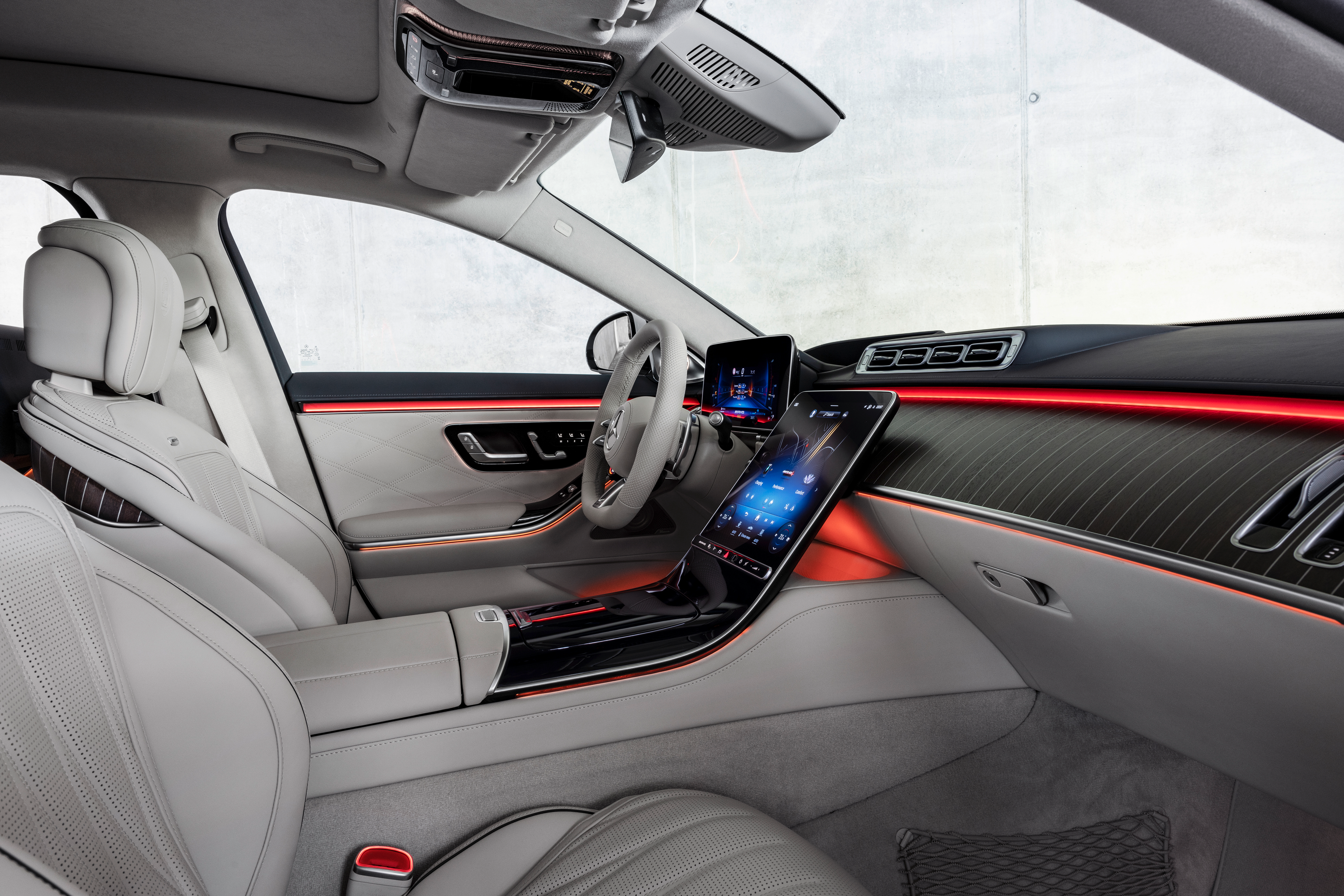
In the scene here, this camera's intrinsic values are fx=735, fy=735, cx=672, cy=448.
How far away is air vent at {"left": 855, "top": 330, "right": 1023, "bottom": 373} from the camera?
1480 millimetres

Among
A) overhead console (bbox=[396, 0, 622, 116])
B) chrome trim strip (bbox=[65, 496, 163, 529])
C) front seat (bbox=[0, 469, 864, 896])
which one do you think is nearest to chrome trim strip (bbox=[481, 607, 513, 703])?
front seat (bbox=[0, 469, 864, 896])

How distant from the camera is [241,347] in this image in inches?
87.7

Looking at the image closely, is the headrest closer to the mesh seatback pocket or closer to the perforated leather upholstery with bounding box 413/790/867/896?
the perforated leather upholstery with bounding box 413/790/867/896

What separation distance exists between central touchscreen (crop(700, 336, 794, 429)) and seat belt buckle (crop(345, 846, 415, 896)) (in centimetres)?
118

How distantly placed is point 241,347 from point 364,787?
1713mm

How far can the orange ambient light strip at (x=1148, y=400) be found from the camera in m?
0.82

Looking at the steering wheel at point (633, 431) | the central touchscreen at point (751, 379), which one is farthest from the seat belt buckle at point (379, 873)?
the central touchscreen at point (751, 379)

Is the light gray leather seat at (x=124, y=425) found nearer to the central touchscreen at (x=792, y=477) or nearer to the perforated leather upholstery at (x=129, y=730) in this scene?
the perforated leather upholstery at (x=129, y=730)

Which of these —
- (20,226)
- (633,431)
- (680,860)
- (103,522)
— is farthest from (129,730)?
(20,226)

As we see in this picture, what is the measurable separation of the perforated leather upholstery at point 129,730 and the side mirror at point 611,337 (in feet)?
5.03

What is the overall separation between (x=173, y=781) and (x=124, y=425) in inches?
36.1

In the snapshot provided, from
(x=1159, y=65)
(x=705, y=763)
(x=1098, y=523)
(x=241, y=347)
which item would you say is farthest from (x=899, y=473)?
(x=1159, y=65)

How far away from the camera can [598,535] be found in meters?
2.32

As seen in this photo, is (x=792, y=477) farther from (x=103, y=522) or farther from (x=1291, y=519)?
(x=103, y=522)
